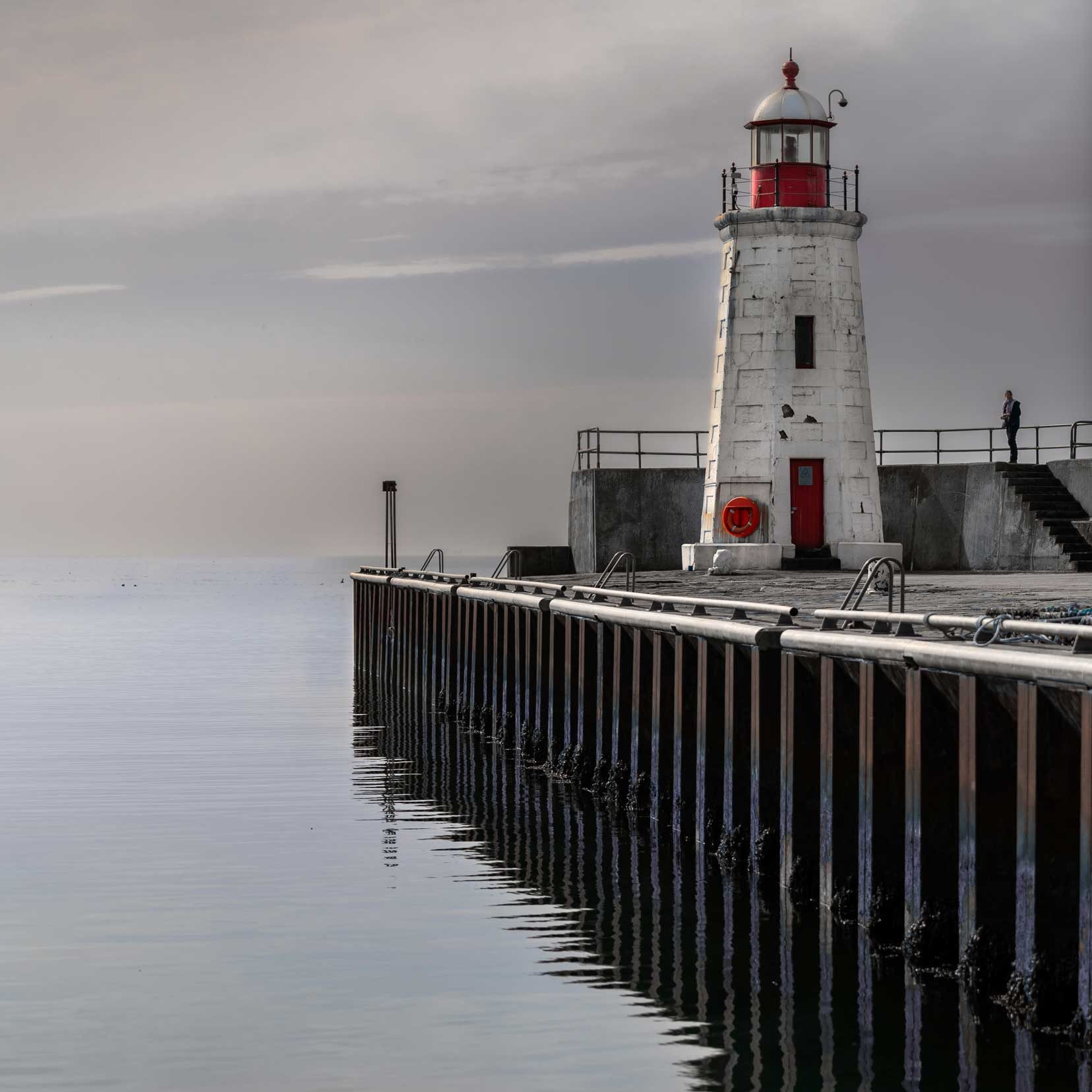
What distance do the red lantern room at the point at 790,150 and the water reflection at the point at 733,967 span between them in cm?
1668

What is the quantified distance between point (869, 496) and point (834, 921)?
21.4 metres

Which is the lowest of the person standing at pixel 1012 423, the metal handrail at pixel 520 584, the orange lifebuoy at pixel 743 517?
the metal handrail at pixel 520 584

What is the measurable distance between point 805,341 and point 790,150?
11.6 feet

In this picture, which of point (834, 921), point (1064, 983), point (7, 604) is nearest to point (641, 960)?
point (834, 921)

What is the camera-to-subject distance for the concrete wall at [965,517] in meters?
33.8

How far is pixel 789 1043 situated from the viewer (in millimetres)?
10023

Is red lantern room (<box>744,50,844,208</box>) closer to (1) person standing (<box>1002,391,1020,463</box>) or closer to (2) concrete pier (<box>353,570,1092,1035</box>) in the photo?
(1) person standing (<box>1002,391,1020,463</box>)

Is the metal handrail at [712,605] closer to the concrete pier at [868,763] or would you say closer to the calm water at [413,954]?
the concrete pier at [868,763]

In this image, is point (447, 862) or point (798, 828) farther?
point (447, 862)

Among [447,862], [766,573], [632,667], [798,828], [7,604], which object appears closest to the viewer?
[798,828]

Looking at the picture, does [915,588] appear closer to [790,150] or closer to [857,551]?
[857,551]

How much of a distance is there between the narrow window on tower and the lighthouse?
0.7 inches

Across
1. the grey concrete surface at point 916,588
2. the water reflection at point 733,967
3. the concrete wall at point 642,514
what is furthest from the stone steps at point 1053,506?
the water reflection at point 733,967

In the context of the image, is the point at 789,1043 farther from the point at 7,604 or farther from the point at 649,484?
the point at 7,604
